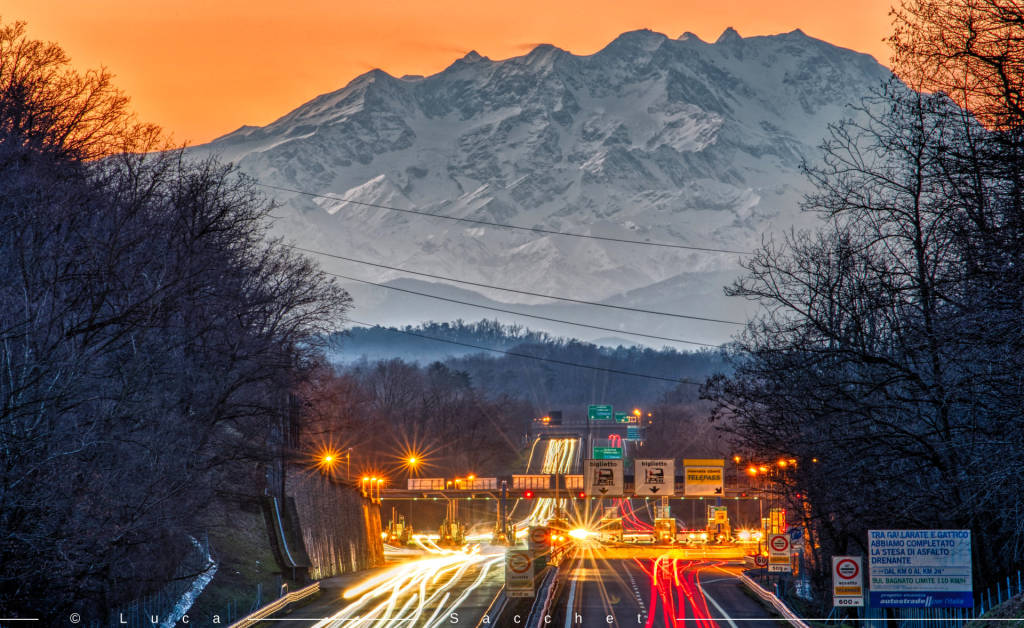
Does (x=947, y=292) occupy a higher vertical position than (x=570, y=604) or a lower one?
higher

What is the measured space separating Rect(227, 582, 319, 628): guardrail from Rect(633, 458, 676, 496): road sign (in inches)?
1893

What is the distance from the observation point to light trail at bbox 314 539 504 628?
137 feet

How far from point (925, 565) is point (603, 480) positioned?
237 ft

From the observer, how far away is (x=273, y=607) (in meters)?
41.5

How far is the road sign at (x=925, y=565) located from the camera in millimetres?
25609

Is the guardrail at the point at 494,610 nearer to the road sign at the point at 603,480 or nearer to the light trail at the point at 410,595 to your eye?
the light trail at the point at 410,595

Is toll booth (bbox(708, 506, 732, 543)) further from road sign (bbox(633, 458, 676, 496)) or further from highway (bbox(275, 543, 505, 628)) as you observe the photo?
highway (bbox(275, 543, 505, 628))

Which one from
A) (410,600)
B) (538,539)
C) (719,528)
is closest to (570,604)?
(410,600)

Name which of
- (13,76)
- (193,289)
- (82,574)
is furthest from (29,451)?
(13,76)

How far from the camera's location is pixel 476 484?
381 ft

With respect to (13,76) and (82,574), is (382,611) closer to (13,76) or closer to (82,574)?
(82,574)

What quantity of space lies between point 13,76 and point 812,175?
29091 mm

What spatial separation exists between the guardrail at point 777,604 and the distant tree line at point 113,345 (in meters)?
19.1

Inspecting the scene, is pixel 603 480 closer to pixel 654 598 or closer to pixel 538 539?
pixel 538 539
